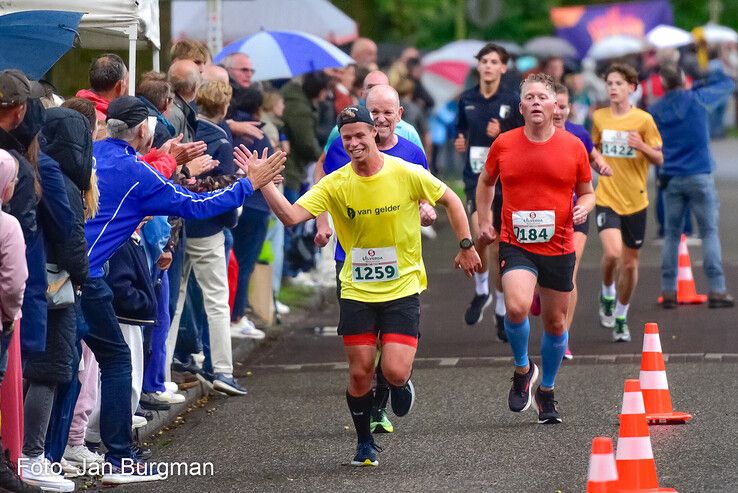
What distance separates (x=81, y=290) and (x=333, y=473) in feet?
5.03

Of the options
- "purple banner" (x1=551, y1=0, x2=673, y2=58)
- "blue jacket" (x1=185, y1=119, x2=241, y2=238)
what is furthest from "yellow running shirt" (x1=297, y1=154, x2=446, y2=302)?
"purple banner" (x1=551, y1=0, x2=673, y2=58)

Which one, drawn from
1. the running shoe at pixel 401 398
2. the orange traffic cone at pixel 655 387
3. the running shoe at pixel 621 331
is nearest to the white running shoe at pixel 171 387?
the running shoe at pixel 401 398

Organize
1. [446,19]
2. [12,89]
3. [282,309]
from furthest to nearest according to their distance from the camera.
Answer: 1. [446,19]
2. [282,309]
3. [12,89]

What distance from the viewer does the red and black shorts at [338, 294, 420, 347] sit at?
845cm

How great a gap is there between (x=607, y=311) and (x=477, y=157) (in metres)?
1.62

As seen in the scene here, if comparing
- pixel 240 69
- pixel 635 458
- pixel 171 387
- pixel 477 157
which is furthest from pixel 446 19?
pixel 635 458

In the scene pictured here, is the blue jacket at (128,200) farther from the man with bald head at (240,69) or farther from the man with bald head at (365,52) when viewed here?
the man with bald head at (365,52)

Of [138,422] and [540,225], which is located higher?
[540,225]

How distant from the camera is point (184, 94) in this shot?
10656mm

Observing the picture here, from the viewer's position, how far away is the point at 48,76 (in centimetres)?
1205

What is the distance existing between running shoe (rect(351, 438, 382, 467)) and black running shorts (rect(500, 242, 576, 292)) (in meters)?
1.70

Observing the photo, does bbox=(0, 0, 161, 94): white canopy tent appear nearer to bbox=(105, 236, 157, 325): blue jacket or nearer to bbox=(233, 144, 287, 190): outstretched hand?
bbox=(105, 236, 157, 325): blue jacket

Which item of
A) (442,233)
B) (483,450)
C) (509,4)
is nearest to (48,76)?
(483,450)

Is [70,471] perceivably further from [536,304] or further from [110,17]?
[536,304]
